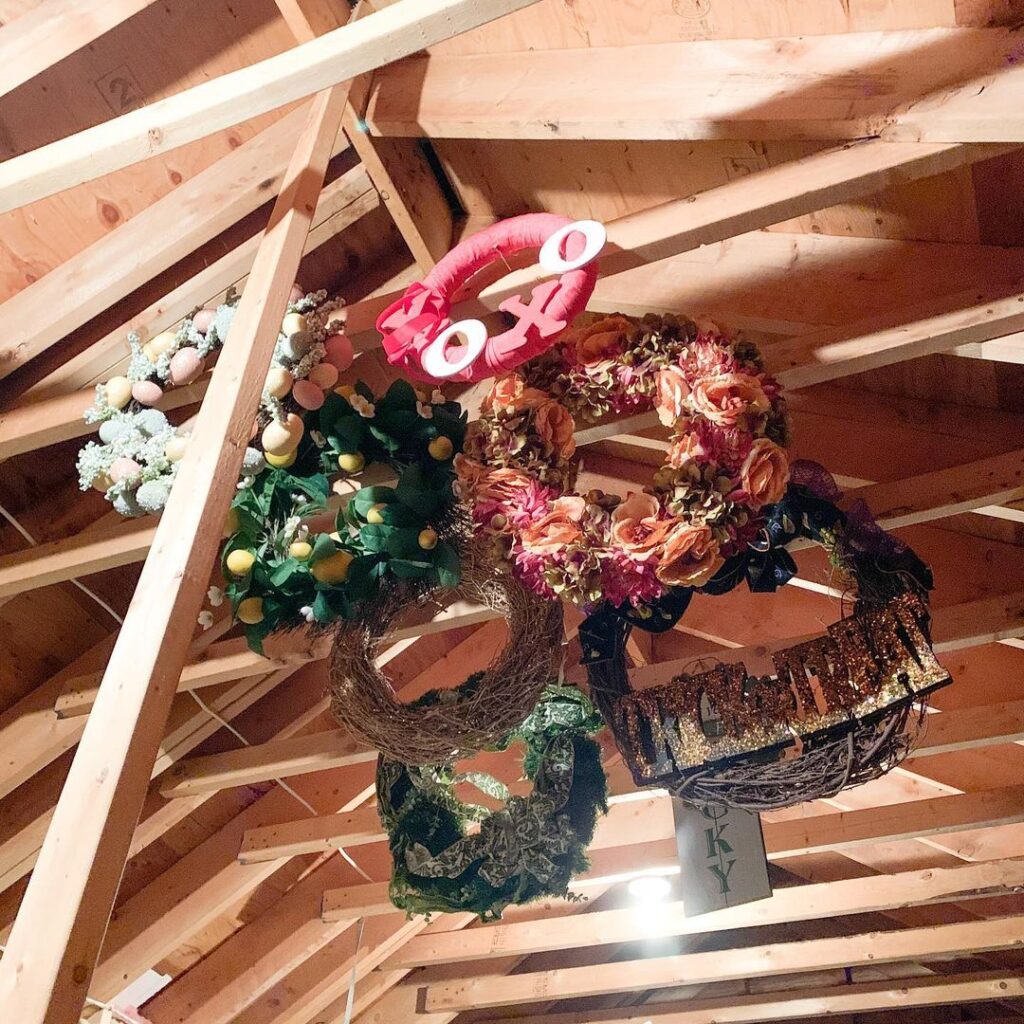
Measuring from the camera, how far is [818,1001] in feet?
14.2

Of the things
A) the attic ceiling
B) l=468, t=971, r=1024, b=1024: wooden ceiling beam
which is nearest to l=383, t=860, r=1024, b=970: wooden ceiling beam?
the attic ceiling

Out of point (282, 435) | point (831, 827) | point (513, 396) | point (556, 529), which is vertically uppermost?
point (282, 435)

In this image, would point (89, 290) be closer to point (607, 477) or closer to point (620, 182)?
point (620, 182)

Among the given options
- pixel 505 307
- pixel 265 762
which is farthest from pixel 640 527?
pixel 265 762

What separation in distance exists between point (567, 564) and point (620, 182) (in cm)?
97

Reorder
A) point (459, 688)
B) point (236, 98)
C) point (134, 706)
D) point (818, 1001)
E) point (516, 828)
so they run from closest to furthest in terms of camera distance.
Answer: point (134, 706)
point (236, 98)
point (459, 688)
point (516, 828)
point (818, 1001)

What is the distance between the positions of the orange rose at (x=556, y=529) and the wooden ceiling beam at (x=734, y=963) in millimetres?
2731

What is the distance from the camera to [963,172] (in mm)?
Result: 1742

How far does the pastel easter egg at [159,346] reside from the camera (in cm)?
202

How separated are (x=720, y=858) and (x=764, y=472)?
106cm

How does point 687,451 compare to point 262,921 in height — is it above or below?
above

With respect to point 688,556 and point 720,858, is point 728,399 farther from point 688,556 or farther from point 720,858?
point 720,858

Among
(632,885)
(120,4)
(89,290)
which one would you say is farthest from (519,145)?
(632,885)

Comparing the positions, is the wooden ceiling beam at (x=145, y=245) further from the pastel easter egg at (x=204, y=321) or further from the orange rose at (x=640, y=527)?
the orange rose at (x=640, y=527)
